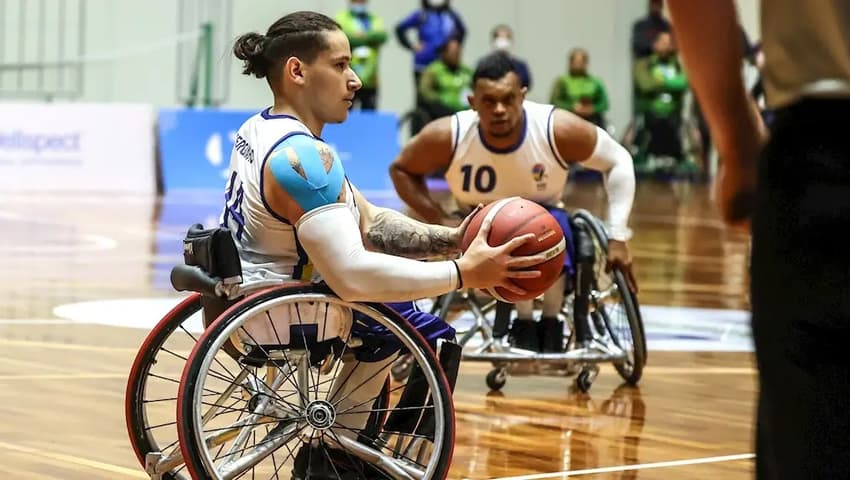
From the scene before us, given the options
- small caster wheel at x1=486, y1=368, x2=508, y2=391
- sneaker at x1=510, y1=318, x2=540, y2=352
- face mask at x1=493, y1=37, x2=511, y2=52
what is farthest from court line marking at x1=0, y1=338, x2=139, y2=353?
face mask at x1=493, y1=37, x2=511, y2=52

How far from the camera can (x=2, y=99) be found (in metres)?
16.0

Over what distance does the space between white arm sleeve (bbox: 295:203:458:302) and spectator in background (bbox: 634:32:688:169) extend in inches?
660

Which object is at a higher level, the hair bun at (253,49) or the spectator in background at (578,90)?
the hair bun at (253,49)

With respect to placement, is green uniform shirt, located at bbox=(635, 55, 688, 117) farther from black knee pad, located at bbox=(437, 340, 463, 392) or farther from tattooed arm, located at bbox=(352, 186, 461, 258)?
black knee pad, located at bbox=(437, 340, 463, 392)

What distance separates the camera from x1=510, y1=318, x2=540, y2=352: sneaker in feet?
19.7

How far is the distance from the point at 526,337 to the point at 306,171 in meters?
2.60

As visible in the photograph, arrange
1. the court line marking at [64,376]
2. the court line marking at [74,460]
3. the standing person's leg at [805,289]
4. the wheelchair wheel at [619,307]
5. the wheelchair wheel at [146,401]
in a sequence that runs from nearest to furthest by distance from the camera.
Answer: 1. the standing person's leg at [805,289]
2. the wheelchair wheel at [146,401]
3. the court line marking at [74,460]
4. the court line marking at [64,376]
5. the wheelchair wheel at [619,307]

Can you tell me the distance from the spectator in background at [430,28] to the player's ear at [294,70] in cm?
1425

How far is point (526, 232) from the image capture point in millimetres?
3523

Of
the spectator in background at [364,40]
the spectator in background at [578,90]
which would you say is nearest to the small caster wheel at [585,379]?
the spectator in background at [364,40]

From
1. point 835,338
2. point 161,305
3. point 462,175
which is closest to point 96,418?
point 462,175

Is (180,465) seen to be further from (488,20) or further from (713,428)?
(488,20)

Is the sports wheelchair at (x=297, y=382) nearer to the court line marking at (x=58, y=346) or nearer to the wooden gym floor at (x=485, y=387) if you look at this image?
the wooden gym floor at (x=485, y=387)

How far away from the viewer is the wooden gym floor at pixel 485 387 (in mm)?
4703
